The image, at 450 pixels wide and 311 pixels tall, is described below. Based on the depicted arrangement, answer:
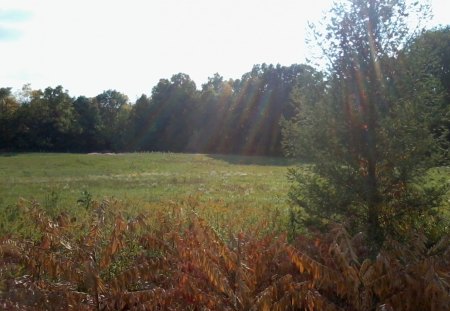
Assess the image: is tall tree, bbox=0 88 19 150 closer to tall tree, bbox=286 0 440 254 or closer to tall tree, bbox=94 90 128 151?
tall tree, bbox=94 90 128 151

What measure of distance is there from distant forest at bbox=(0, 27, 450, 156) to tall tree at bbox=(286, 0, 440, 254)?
56.4 meters

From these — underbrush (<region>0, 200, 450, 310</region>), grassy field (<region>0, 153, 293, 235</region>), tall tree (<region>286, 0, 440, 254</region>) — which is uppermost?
tall tree (<region>286, 0, 440, 254</region>)

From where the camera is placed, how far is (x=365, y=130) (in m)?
8.19

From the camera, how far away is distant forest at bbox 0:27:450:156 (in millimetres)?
69000

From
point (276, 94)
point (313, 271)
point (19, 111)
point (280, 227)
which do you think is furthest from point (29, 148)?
point (313, 271)

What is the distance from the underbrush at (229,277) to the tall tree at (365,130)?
8.51 ft

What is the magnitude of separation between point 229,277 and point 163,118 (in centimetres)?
7478

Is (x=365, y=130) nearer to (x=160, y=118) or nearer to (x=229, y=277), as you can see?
(x=229, y=277)

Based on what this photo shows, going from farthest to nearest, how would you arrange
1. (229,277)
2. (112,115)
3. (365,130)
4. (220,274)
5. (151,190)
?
(112,115), (151,190), (365,130), (229,277), (220,274)

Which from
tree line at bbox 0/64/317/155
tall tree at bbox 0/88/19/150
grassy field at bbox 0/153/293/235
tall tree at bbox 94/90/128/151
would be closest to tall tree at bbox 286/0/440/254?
grassy field at bbox 0/153/293/235

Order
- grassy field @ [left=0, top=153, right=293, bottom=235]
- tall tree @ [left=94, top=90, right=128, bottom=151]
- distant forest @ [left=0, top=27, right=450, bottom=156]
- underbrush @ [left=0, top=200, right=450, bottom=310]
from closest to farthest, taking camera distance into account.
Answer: underbrush @ [left=0, top=200, right=450, bottom=310] → grassy field @ [left=0, top=153, right=293, bottom=235] → distant forest @ [left=0, top=27, right=450, bottom=156] → tall tree @ [left=94, top=90, right=128, bottom=151]

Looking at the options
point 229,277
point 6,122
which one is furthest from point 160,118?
point 229,277

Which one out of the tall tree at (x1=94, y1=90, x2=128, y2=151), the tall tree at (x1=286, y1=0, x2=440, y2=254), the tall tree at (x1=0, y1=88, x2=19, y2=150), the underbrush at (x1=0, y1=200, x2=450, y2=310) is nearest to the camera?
the underbrush at (x1=0, y1=200, x2=450, y2=310)

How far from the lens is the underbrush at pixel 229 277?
4113mm
